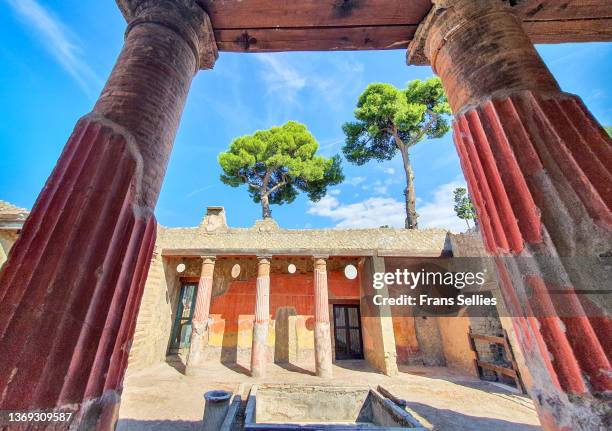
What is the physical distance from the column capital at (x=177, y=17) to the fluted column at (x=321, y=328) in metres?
7.42

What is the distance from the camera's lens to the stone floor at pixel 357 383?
4379mm

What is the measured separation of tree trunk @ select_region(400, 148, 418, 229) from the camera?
45.9 feet

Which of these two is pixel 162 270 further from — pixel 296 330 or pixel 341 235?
pixel 341 235

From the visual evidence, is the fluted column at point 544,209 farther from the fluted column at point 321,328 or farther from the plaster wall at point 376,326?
the plaster wall at point 376,326

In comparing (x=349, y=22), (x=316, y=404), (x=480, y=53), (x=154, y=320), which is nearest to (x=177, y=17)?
(x=349, y=22)

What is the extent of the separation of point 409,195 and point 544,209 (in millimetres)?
14439

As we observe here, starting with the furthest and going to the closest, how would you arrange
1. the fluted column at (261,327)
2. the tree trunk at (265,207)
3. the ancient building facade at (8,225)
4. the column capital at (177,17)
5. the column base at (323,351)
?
the tree trunk at (265,207), the fluted column at (261,327), the column base at (323,351), the ancient building facade at (8,225), the column capital at (177,17)

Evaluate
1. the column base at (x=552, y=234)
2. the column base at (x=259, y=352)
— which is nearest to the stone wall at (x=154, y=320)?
the column base at (x=259, y=352)

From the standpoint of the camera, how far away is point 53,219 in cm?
96

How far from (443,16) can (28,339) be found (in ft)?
8.28

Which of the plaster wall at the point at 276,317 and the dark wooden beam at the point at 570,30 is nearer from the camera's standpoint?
the dark wooden beam at the point at 570,30

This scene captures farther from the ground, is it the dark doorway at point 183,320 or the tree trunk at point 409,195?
the tree trunk at point 409,195

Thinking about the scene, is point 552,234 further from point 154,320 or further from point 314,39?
point 154,320

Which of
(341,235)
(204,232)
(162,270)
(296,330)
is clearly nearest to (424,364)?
(296,330)
